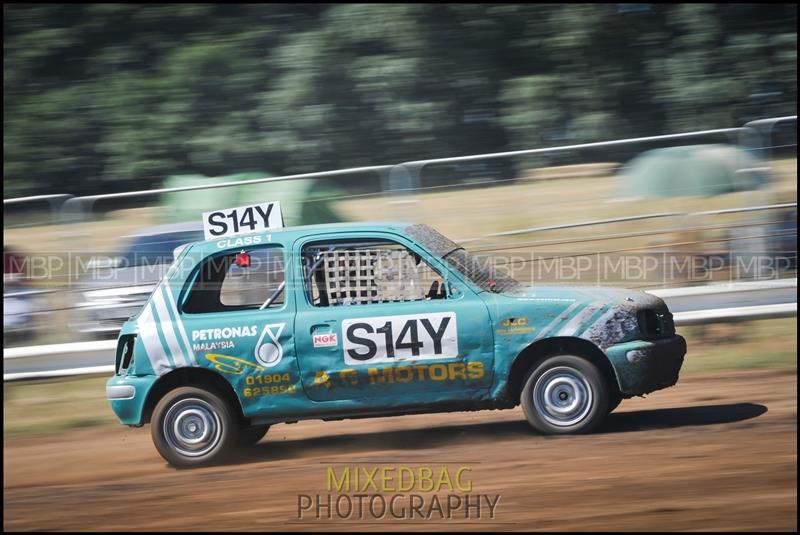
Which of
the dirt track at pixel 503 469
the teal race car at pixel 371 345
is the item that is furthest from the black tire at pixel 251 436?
the teal race car at pixel 371 345

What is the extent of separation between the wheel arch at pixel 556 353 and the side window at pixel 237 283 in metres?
1.75

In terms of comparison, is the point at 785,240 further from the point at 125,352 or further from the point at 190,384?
the point at 125,352

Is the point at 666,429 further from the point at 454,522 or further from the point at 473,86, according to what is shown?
the point at 473,86

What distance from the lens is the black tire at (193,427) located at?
6805mm

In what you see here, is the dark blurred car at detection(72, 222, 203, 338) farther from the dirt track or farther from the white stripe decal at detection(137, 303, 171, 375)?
the white stripe decal at detection(137, 303, 171, 375)

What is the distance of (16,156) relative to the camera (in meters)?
18.6

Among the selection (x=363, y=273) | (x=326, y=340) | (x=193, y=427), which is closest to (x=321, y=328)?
(x=326, y=340)

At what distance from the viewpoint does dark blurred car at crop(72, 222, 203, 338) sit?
9492 millimetres

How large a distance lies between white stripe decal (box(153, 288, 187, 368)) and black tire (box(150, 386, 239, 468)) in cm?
23

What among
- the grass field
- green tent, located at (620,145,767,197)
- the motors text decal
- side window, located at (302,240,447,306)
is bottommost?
the grass field

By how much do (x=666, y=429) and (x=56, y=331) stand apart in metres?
6.02

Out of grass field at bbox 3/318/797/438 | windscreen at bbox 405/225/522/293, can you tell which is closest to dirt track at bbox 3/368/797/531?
grass field at bbox 3/318/797/438

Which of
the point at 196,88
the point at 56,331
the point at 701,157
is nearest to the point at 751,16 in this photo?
the point at 701,157

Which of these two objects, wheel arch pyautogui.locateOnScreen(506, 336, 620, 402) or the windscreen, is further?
the windscreen
